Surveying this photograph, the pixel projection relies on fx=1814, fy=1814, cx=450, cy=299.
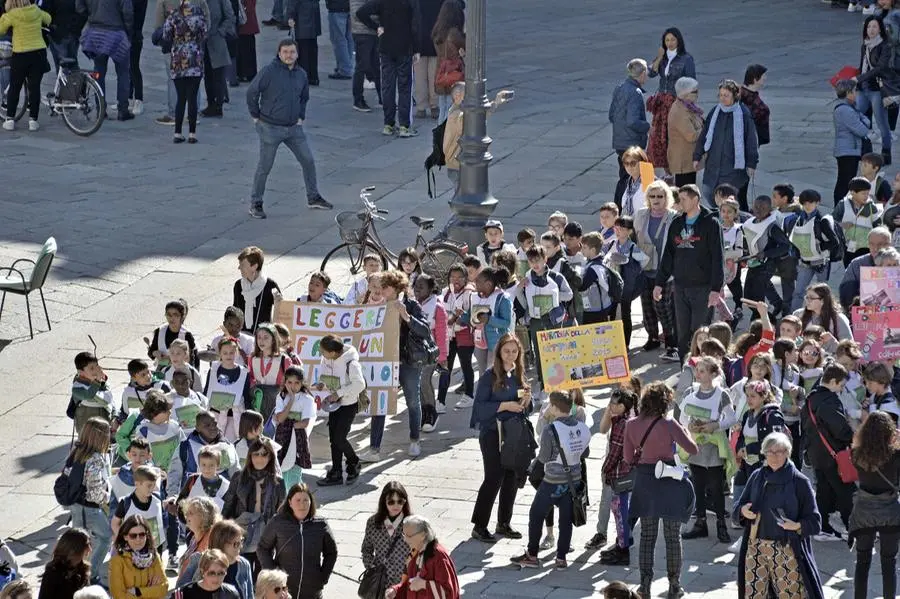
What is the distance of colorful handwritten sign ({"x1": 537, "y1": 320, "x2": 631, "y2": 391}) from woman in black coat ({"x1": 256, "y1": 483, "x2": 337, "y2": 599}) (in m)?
3.94

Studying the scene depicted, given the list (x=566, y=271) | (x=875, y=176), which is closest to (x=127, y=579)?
(x=566, y=271)

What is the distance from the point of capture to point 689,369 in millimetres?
12984

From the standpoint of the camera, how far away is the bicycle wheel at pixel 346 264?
17953 mm

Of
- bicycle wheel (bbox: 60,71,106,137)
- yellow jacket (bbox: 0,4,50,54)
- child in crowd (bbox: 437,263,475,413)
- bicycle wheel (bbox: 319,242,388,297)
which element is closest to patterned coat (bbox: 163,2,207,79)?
bicycle wheel (bbox: 60,71,106,137)

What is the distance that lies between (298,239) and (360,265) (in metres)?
1.58

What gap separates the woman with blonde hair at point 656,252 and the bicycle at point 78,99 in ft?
30.9

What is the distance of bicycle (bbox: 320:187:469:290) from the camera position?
1745 centimetres

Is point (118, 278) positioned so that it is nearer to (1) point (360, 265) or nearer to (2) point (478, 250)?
(1) point (360, 265)

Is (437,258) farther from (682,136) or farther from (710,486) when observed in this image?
(710,486)

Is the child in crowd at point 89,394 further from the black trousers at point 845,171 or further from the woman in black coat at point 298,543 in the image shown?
the black trousers at point 845,171

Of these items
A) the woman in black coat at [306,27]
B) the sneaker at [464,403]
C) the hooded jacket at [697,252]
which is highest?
the woman in black coat at [306,27]

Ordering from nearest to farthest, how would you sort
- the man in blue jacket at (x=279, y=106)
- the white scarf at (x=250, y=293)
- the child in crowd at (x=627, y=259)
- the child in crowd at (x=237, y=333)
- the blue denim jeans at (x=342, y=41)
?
the child in crowd at (x=237, y=333) < the white scarf at (x=250, y=293) < the child in crowd at (x=627, y=259) < the man in blue jacket at (x=279, y=106) < the blue denim jeans at (x=342, y=41)

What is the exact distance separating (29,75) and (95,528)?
12.2 meters

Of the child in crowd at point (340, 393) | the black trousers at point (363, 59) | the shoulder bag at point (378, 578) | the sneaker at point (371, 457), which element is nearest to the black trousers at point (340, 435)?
the child in crowd at point (340, 393)
